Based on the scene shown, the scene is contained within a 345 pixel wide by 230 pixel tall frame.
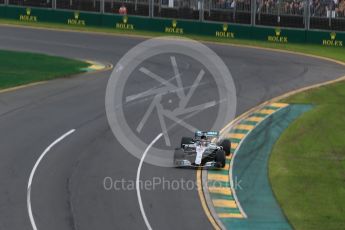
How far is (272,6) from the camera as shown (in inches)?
2394

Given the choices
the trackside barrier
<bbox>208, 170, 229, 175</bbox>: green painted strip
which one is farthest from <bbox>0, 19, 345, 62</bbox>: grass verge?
<bbox>208, 170, 229, 175</bbox>: green painted strip

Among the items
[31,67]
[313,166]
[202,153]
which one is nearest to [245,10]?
[31,67]

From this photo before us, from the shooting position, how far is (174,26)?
2499 inches

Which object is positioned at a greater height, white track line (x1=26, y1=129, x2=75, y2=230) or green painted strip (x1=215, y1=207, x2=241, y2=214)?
white track line (x1=26, y1=129, x2=75, y2=230)

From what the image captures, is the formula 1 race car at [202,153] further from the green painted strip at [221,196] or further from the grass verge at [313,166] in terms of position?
the green painted strip at [221,196]

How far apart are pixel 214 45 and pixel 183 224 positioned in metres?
33.0

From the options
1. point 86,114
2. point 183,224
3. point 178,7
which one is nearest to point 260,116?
point 86,114

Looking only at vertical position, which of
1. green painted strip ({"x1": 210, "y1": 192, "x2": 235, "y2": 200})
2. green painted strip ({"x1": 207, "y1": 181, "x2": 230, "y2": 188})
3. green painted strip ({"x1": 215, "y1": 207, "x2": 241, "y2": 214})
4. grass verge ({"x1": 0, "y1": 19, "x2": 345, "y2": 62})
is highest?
grass verge ({"x1": 0, "y1": 19, "x2": 345, "y2": 62})

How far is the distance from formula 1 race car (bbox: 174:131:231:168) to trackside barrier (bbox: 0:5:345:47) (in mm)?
28135

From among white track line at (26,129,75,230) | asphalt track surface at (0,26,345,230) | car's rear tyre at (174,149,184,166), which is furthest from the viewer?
car's rear tyre at (174,149,184,166)

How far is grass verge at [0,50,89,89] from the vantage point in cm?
4778
